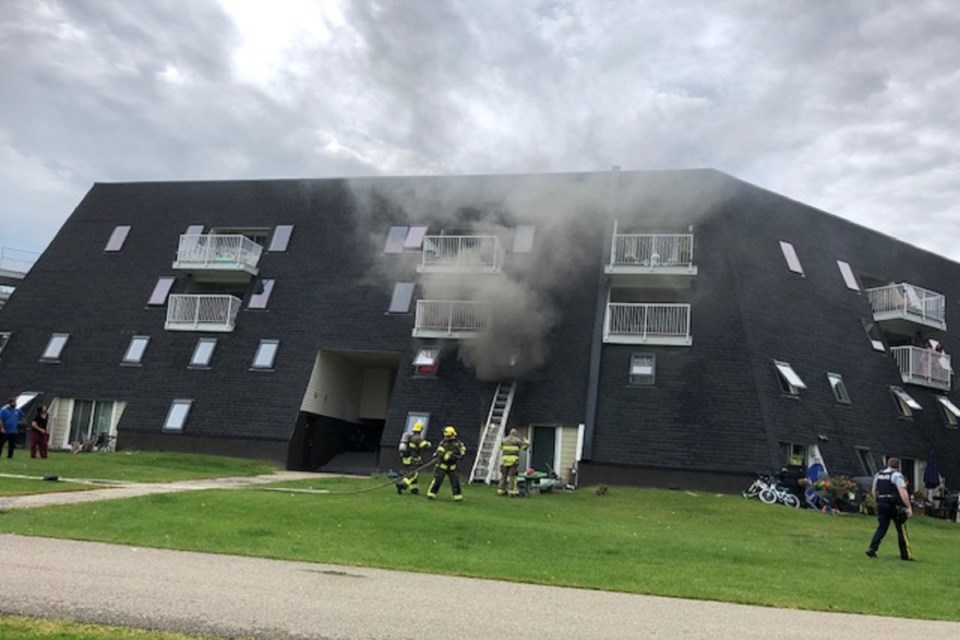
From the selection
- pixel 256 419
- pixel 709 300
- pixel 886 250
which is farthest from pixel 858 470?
pixel 256 419

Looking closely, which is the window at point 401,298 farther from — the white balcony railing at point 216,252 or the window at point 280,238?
the white balcony railing at point 216,252

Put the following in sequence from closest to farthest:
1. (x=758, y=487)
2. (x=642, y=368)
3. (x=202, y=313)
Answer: (x=758, y=487), (x=642, y=368), (x=202, y=313)

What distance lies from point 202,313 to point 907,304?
23.6 m

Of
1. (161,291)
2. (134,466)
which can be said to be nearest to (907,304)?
(134,466)

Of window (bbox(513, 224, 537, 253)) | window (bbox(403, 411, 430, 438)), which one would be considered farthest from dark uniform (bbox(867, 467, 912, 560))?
window (bbox(513, 224, 537, 253))

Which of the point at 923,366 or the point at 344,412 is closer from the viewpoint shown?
the point at 923,366

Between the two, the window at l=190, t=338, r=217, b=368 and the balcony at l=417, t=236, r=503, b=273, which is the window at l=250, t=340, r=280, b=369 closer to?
the window at l=190, t=338, r=217, b=368

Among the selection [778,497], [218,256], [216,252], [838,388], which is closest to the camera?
[778,497]

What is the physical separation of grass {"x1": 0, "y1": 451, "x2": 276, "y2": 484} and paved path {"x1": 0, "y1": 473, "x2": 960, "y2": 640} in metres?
9.96

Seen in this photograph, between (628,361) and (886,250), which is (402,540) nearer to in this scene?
(628,361)

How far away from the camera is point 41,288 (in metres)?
31.0

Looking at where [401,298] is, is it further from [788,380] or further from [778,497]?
[778,497]

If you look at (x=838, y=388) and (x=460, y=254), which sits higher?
(x=460, y=254)

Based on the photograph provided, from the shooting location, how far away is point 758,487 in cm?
2111
